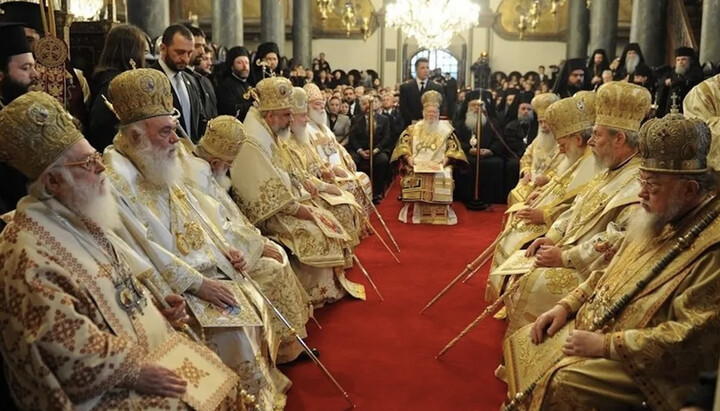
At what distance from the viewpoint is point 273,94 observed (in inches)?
219

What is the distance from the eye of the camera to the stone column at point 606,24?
16.4 meters

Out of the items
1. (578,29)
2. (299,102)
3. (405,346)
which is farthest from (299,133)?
(578,29)

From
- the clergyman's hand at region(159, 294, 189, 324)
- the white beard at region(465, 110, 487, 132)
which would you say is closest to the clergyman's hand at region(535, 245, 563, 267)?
the clergyman's hand at region(159, 294, 189, 324)

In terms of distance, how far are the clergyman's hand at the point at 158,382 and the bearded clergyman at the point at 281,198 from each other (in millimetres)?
2685

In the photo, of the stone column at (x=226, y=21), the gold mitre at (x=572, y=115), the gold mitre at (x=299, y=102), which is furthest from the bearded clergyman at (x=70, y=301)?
the stone column at (x=226, y=21)

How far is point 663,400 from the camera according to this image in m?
2.64

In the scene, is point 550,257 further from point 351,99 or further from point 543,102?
point 351,99

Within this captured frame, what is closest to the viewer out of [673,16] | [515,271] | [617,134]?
[617,134]

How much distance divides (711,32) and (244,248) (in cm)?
829

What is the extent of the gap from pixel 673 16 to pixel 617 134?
45.9 ft

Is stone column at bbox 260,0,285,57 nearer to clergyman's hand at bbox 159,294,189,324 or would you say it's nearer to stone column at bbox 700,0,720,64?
stone column at bbox 700,0,720,64

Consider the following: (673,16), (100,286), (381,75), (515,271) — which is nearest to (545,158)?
(515,271)

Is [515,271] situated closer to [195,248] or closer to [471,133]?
[195,248]

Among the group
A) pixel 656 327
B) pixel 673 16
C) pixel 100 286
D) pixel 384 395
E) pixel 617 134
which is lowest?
pixel 384 395
